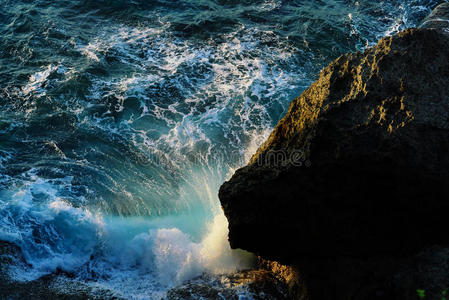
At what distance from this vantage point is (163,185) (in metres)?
7.02

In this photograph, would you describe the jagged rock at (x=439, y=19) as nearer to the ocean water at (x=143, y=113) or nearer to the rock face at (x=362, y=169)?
the ocean water at (x=143, y=113)

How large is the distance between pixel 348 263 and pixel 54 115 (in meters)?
6.93

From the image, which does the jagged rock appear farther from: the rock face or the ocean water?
the rock face

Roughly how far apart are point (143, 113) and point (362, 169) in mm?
5927

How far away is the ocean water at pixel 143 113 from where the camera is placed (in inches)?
221

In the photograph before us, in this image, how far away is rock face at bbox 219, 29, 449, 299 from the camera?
12.5 feet

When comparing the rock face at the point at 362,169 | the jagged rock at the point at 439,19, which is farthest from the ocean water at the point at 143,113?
the rock face at the point at 362,169

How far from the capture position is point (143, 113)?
8758mm

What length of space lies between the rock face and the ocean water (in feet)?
4.91

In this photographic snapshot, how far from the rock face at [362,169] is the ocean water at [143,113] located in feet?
4.91

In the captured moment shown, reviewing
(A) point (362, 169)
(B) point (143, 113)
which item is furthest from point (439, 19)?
(A) point (362, 169)

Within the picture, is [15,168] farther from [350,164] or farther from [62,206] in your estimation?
[350,164]

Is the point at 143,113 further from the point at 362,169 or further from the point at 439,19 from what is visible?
the point at 439,19

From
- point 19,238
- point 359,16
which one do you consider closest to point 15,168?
point 19,238
